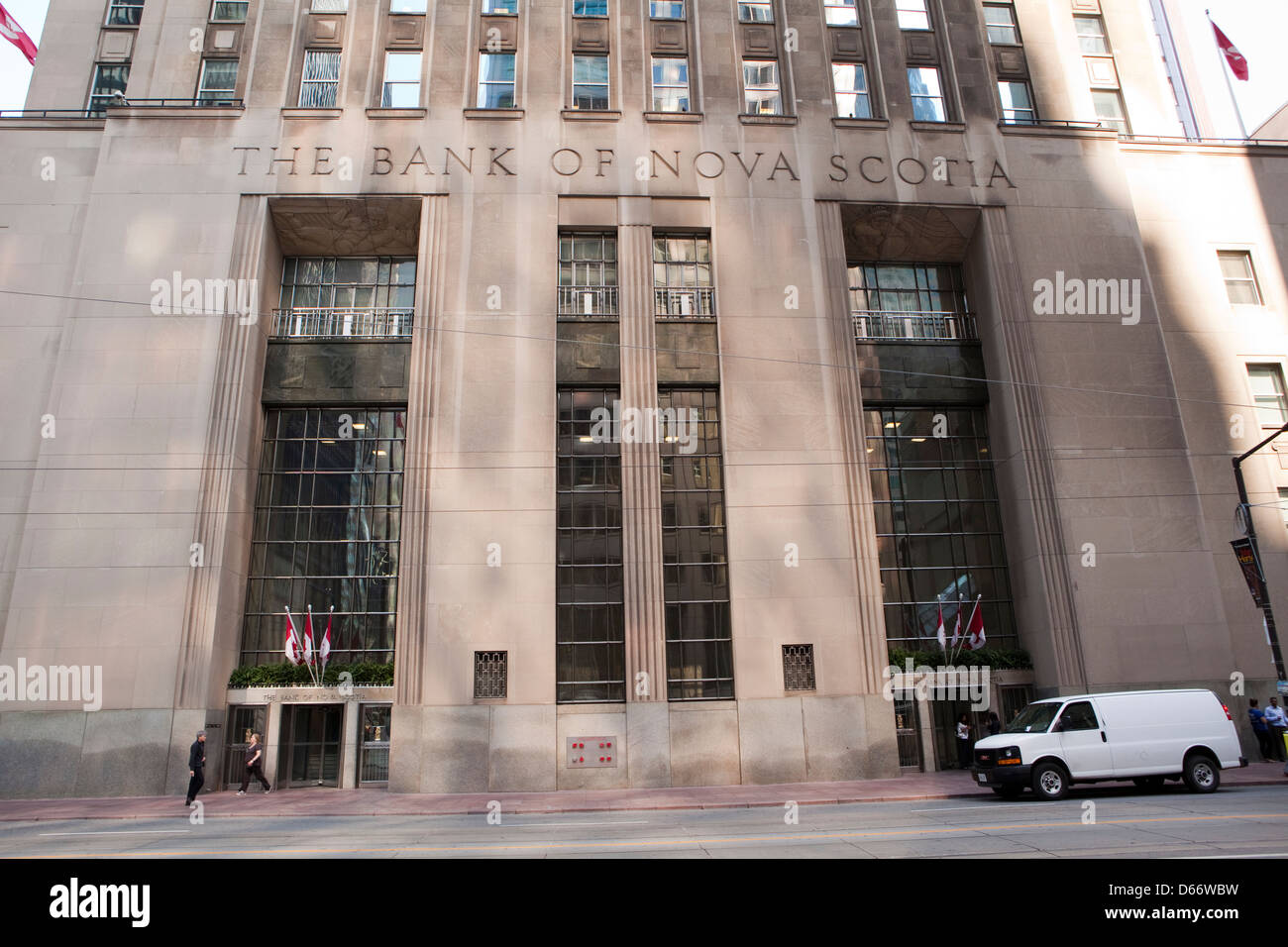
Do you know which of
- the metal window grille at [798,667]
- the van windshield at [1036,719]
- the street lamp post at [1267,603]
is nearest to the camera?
the van windshield at [1036,719]

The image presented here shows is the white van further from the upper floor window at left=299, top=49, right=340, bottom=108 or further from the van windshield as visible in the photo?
the upper floor window at left=299, top=49, right=340, bottom=108

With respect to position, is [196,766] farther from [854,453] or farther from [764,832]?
[854,453]

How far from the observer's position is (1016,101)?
3119 centimetres

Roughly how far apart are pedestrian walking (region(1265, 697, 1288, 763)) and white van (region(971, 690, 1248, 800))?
6.04 meters

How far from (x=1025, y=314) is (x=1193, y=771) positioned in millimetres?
16476

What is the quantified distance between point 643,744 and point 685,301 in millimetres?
15088

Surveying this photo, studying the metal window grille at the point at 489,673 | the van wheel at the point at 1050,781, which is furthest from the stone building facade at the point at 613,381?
the van wheel at the point at 1050,781

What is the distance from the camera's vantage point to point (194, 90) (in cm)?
2914

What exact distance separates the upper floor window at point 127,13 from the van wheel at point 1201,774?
45828mm

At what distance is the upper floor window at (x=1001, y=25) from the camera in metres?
31.9

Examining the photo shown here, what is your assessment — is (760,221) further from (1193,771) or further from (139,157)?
(139,157)

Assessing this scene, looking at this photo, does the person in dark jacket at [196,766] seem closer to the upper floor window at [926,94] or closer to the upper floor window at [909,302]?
the upper floor window at [909,302]

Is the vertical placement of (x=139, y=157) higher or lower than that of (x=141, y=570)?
higher
